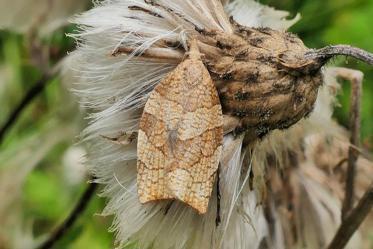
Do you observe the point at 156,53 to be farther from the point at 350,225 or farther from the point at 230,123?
the point at 350,225

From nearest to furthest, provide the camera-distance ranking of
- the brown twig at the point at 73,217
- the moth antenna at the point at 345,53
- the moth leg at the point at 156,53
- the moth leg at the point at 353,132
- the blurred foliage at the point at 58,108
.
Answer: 1. the moth antenna at the point at 345,53
2. the moth leg at the point at 156,53
3. the moth leg at the point at 353,132
4. the brown twig at the point at 73,217
5. the blurred foliage at the point at 58,108

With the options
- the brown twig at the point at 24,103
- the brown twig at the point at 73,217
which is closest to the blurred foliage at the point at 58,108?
the brown twig at the point at 24,103

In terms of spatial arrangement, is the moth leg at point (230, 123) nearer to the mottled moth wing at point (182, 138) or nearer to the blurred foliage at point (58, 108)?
the mottled moth wing at point (182, 138)

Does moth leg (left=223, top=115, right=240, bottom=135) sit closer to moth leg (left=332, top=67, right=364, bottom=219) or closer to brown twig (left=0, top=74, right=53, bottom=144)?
moth leg (left=332, top=67, right=364, bottom=219)

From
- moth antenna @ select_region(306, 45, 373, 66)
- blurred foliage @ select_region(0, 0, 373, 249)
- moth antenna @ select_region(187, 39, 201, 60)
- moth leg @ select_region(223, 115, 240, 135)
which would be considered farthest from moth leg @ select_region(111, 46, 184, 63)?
blurred foliage @ select_region(0, 0, 373, 249)

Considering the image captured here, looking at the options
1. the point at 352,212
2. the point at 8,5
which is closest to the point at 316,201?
the point at 352,212

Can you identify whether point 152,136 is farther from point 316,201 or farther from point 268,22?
point 316,201
